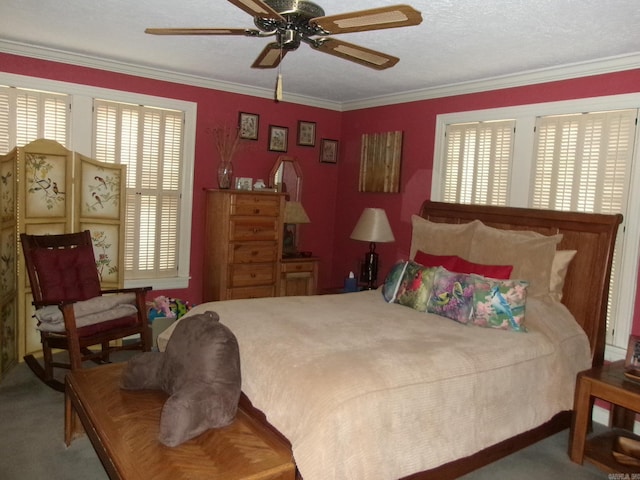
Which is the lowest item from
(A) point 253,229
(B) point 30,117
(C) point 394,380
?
(C) point 394,380

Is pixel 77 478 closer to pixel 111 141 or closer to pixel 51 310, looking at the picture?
pixel 51 310

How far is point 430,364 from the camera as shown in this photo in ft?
7.80

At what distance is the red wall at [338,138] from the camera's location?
3.95 m

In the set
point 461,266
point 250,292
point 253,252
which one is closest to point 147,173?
point 253,252

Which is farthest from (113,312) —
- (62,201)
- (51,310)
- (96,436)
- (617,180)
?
(617,180)

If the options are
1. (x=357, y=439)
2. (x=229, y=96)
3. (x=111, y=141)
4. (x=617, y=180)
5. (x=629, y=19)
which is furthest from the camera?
(x=229, y=96)

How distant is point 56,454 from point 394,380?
1858 mm

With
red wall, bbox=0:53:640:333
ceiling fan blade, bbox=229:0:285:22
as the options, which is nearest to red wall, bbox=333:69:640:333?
red wall, bbox=0:53:640:333

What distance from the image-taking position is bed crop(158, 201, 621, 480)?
2078 mm

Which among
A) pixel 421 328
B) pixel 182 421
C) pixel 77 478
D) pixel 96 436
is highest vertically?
pixel 421 328

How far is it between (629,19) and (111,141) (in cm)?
391

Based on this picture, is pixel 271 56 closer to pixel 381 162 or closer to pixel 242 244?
pixel 242 244

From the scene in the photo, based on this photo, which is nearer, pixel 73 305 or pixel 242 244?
pixel 73 305

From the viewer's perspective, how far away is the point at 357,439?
2025 millimetres
